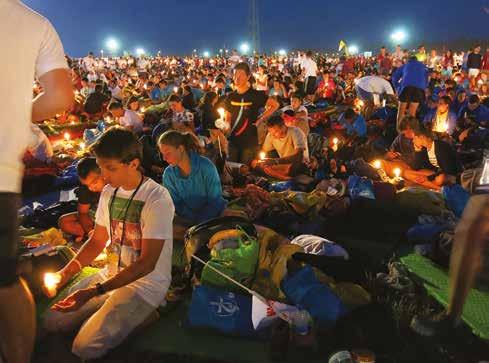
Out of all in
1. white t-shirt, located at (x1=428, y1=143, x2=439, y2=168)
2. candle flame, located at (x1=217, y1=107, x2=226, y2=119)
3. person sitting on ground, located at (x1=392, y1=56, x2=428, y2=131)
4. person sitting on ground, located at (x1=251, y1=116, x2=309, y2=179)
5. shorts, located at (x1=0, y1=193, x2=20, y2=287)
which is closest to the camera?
shorts, located at (x1=0, y1=193, x2=20, y2=287)

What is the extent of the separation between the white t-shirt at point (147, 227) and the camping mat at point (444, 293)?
1.99 m

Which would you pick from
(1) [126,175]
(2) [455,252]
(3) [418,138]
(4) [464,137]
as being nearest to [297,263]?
(1) [126,175]

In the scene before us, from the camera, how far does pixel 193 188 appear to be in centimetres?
504

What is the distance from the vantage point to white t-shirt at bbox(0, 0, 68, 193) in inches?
84.7

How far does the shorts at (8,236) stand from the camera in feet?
6.93

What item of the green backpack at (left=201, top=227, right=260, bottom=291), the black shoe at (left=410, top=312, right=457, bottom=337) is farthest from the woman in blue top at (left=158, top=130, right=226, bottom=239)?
the black shoe at (left=410, top=312, right=457, bottom=337)

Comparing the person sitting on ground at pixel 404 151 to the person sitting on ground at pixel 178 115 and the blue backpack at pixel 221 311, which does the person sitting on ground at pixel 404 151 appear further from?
the blue backpack at pixel 221 311

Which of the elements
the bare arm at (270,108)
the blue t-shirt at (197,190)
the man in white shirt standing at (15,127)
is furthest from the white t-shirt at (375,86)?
the man in white shirt standing at (15,127)

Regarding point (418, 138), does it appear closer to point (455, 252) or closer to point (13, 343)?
point (455, 252)

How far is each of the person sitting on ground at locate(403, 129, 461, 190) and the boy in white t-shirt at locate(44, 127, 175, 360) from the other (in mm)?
4644

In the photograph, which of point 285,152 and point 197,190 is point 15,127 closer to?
point 197,190

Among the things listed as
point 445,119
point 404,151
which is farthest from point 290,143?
point 445,119

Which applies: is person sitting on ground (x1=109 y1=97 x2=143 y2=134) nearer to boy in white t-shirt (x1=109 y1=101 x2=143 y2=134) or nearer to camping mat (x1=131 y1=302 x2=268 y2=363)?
boy in white t-shirt (x1=109 y1=101 x2=143 y2=134)

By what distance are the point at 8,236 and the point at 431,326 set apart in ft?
7.88
